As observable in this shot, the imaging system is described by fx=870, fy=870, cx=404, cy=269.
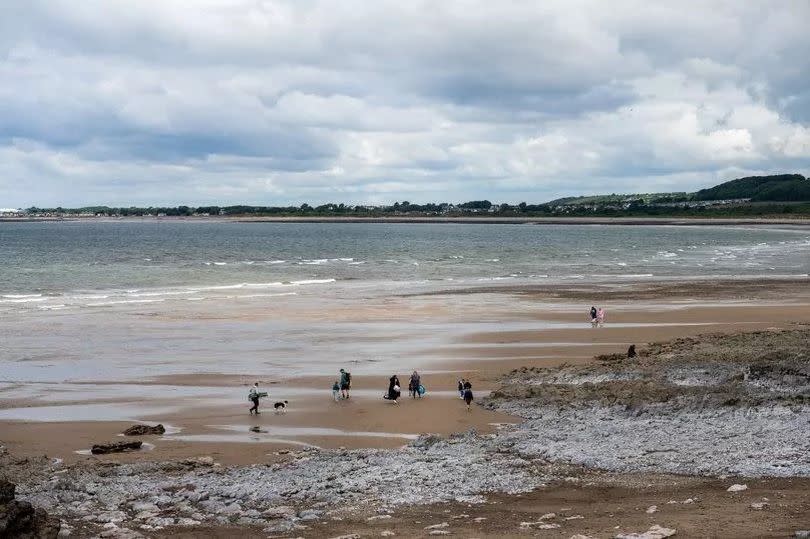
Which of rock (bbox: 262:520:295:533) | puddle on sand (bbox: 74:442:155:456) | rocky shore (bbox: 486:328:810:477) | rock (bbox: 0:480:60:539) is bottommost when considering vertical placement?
puddle on sand (bbox: 74:442:155:456)

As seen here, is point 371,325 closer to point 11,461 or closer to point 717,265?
point 11,461

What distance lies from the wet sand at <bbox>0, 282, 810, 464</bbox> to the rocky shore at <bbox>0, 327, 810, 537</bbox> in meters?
1.69

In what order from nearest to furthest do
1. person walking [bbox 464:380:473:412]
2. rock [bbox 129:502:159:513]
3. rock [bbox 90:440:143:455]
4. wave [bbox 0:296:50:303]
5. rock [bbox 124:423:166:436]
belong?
rock [bbox 129:502:159:513] < rock [bbox 90:440:143:455] < rock [bbox 124:423:166:436] < person walking [bbox 464:380:473:412] < wave [bbox 0:296:50:303]

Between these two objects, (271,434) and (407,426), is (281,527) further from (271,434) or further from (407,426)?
(407,426)

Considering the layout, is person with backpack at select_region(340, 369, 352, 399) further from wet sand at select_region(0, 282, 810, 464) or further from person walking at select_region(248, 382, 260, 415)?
person walking at select_region(248, 382, 260, 415)

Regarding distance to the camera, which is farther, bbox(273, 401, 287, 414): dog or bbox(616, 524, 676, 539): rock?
bbox(273, 401, 287, 414): dog

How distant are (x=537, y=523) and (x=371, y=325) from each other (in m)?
28.0

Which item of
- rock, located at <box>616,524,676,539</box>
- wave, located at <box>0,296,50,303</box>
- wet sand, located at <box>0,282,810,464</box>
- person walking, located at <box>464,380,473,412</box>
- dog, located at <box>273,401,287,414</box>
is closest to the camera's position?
rock, located at <box>616,524,676,539</box>

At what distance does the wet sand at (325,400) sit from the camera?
66.5ft

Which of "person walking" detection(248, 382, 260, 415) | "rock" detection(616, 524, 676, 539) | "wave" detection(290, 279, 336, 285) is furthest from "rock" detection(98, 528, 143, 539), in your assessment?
"wave" detection(290, 279, 336, 285)

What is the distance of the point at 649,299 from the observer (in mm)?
51688

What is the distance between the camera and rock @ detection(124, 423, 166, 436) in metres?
20.9

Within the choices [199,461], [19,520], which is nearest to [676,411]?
[199,461]

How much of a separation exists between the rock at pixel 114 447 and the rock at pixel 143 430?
1.37 meters
